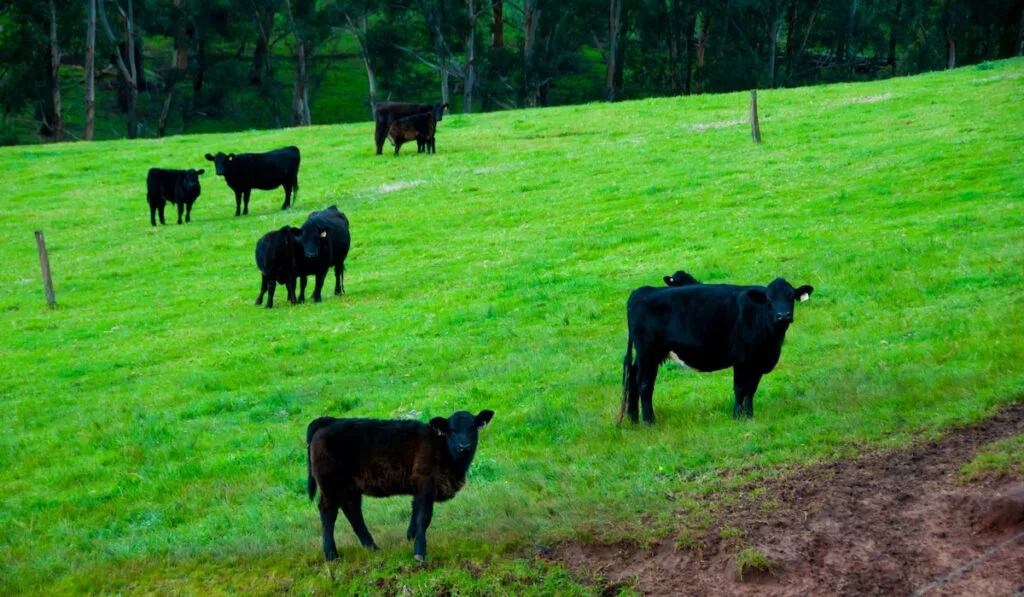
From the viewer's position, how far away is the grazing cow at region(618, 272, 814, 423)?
539 inches

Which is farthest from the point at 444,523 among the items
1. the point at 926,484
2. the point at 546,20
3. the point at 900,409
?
the point at 546,20

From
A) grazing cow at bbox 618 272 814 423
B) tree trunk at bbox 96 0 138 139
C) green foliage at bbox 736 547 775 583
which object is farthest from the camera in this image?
tree trunk at bbox 96 0 138 139

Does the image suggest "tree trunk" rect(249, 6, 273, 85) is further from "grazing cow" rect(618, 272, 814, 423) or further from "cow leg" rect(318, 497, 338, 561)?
"cow leg" rect(318, 497, 338, 561)

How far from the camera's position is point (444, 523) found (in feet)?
37.9

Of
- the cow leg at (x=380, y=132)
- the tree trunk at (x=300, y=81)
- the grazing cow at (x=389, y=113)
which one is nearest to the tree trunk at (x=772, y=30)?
the tree trunk at (x=300, y=81)

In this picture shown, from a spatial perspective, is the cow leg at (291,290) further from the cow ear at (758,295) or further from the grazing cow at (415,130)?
the grazing cow at (415,130)

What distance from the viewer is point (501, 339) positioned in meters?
20.5

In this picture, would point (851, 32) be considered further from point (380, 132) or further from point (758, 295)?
point (758, 295)

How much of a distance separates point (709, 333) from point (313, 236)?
13587 mm

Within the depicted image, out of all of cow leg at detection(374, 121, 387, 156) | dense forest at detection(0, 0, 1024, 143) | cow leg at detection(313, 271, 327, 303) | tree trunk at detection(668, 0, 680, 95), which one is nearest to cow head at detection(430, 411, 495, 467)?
cow leg at detection(313, 271, 327, 303)

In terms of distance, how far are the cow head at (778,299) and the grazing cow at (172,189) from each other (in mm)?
27845

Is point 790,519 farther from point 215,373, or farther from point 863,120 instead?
point 863,120

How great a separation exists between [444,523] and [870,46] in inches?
3698

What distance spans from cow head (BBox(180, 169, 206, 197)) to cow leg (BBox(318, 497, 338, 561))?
2866 centimetres
